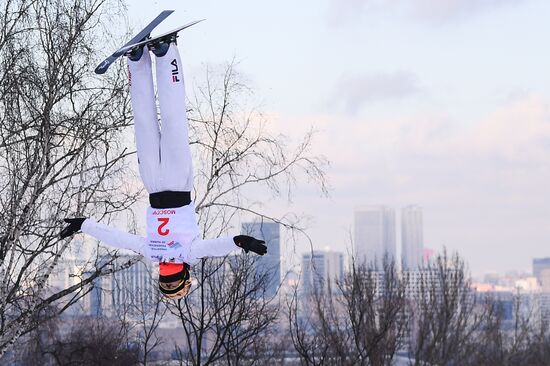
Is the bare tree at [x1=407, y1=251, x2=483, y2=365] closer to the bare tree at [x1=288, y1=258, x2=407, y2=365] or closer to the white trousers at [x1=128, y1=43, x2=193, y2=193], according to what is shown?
the bare tree at [x1=288, y1=258, x2=407, y2=365]

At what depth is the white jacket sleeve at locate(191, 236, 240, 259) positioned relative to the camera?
18.9 feet

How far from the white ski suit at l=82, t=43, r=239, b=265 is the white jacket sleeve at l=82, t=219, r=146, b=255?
21 cm

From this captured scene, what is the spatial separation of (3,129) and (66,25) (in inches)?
56.4

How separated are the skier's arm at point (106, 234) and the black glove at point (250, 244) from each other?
80 centimetres

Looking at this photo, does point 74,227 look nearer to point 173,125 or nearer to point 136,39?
point 173,125

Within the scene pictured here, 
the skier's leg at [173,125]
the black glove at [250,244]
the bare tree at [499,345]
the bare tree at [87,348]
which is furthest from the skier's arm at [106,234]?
the bare tree at [499,345]

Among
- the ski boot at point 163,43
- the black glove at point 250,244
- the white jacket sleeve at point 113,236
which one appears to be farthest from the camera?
the white jacket sleeve at point 113,236

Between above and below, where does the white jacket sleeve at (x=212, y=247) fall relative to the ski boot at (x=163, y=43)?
below

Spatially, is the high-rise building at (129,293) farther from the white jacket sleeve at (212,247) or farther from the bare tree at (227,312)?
the white jacket sleeve at (212,247)

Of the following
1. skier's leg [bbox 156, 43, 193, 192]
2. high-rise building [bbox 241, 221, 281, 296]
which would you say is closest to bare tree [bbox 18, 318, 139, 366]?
high-rise building [bbox 241, 221, 281, 296]

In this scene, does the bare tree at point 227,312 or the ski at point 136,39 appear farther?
the bare tree at point 227,312

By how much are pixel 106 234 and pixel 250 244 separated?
1190mm

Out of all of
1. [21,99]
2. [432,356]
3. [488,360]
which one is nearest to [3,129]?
[21,99]

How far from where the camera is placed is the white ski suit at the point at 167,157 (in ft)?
18.8
